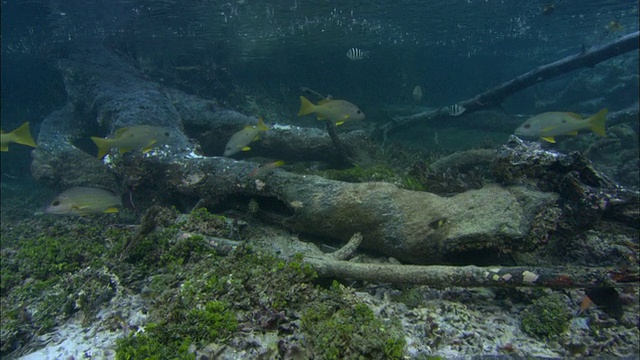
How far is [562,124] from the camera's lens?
6.11 metres

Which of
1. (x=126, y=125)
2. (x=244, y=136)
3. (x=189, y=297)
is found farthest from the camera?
(x=126, y=125)

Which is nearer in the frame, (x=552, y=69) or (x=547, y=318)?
(x=547, y=318)

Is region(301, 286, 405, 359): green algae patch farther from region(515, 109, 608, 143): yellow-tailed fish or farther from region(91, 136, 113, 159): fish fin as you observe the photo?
region(515, 109, 608, 143): yellow-tailed fish

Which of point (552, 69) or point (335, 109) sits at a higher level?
point (335, 109)

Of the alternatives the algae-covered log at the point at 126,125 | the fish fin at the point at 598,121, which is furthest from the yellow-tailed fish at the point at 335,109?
the fish fin at the point at 598,121

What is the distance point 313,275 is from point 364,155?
7.38 metres

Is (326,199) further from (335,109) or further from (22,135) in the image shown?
(22,135)

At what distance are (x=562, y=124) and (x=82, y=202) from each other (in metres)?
8.99

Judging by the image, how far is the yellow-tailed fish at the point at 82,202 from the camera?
4695mm

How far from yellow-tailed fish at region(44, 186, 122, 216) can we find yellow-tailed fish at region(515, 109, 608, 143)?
8.30 meters

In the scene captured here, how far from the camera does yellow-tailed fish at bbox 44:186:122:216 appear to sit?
470 cm

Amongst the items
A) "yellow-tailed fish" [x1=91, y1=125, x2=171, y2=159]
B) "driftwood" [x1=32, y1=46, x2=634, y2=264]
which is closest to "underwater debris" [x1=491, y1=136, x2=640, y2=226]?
"driftwood" [x1=32, y1=46, x2=634, y2=264]

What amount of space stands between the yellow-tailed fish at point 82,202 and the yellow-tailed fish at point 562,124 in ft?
27.2

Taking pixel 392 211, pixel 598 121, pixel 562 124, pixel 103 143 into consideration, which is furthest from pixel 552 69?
pixel 103 143
